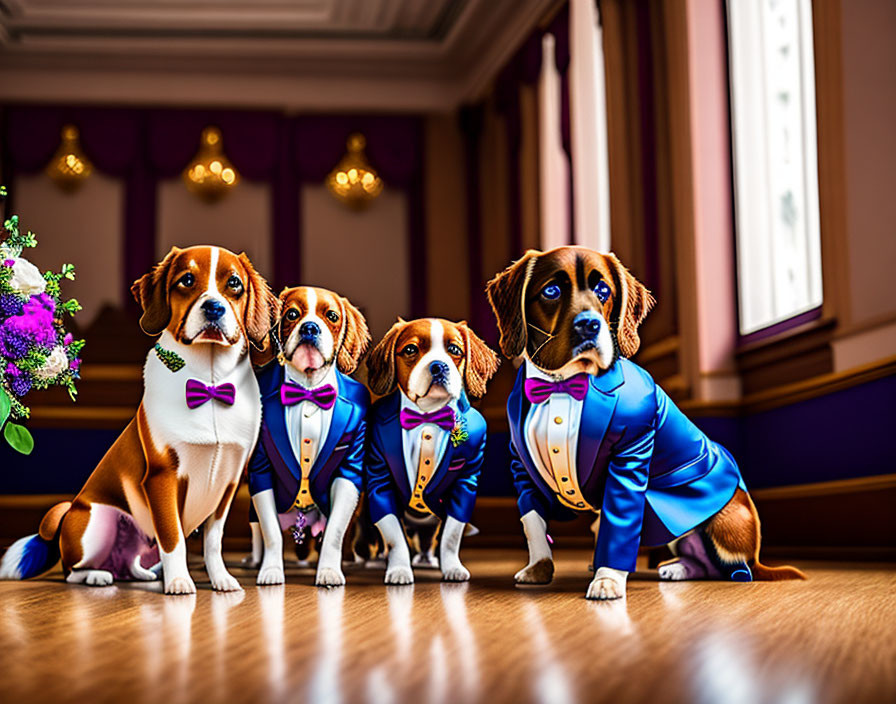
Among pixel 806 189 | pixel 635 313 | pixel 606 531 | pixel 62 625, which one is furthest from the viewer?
pixel 806 189

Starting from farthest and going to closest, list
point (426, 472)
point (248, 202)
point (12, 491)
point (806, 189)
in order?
1. point (248, 202)
2. point (12, 491)
3. point (806, 189)
4. point (426, 472)

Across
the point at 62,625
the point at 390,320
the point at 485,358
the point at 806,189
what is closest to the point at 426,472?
the point at 485,358

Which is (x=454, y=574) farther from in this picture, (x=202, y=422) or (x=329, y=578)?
(x=202, y=422)

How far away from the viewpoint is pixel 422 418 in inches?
97.3

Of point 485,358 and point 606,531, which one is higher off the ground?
point 485,358

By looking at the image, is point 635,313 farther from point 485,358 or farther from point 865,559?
point 865,559

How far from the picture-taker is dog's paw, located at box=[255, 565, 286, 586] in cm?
237

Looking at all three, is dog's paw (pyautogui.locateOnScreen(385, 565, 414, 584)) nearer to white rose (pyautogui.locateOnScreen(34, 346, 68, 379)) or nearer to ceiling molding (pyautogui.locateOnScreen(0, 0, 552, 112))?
white rose (pyautogui.locateOnScreen(34, 346, 68, 379))

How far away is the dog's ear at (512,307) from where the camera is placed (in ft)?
7.16

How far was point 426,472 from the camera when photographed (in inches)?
98.0

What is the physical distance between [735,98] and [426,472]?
257cm

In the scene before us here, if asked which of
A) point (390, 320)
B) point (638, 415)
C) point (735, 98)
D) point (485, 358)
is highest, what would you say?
point (735, 98)

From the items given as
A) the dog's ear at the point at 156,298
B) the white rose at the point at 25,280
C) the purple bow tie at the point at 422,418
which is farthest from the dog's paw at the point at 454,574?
the white rose at the point at 25,280

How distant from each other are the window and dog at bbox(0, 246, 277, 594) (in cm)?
241
